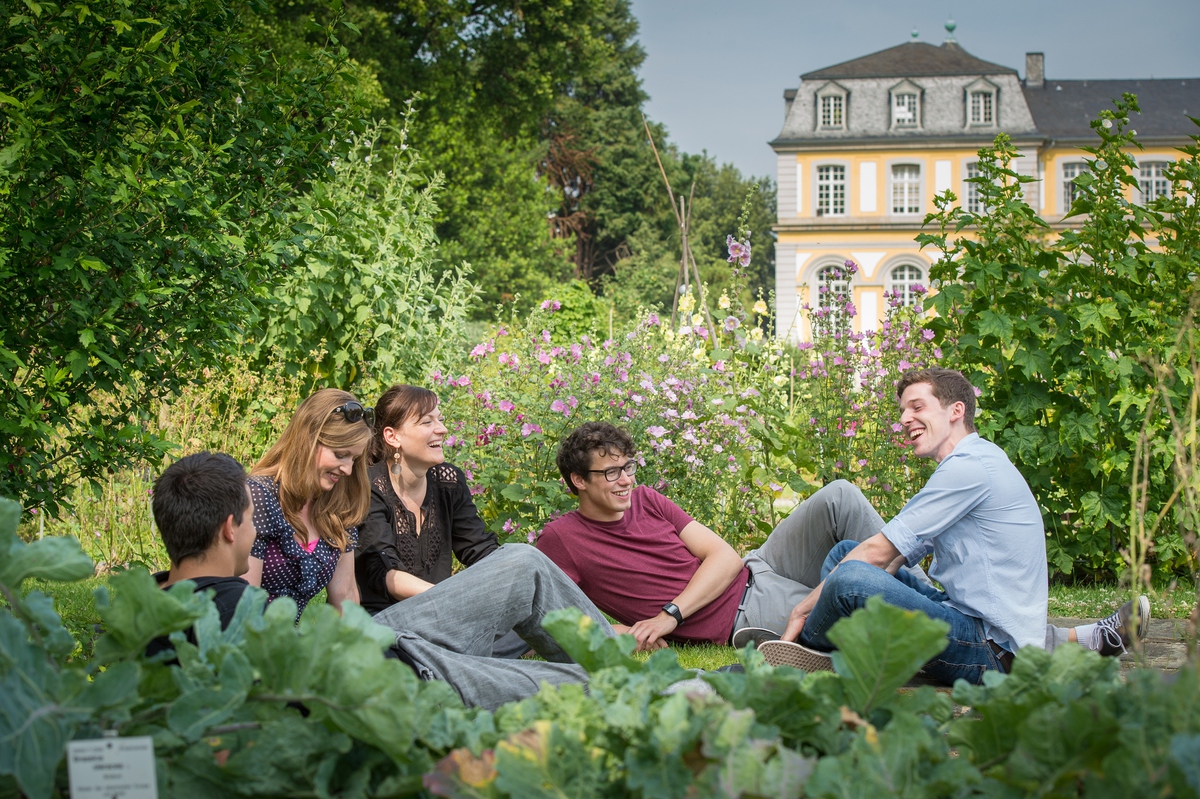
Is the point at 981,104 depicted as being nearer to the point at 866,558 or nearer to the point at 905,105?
the point at 905,105

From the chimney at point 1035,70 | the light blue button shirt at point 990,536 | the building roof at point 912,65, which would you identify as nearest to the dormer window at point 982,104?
the building roof at point 912,65

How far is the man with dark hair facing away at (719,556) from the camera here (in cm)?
341

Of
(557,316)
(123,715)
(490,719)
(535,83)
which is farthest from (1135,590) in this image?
(557,316)

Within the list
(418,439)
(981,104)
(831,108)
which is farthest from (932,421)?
(981,104)

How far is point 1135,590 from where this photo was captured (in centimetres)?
141

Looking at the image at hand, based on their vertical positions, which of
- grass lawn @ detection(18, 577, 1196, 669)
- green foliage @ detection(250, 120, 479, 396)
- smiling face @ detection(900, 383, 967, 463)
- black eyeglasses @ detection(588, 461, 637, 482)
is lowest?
grass lawn @ detection(18, 577, 1196, 669)

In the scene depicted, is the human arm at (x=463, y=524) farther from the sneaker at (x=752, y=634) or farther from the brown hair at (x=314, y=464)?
the sneaker at (x=752, y=634)

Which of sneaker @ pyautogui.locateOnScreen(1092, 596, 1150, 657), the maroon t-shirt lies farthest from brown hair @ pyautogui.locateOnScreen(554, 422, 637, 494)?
sneaker @ pyautogui.locateOnScreen(1092, 596, 1150, 657)

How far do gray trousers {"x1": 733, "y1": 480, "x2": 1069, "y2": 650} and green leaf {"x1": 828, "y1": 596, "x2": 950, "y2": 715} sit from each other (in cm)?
250

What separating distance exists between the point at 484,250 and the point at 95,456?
22.1 metres

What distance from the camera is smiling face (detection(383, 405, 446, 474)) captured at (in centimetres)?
351

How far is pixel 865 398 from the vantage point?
5633mm

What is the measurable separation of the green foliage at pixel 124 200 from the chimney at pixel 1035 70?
1577 inches

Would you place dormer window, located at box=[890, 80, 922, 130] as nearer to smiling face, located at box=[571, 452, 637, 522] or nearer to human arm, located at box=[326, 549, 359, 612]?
smiling face, located at box=[571, 452, 637, 522]
